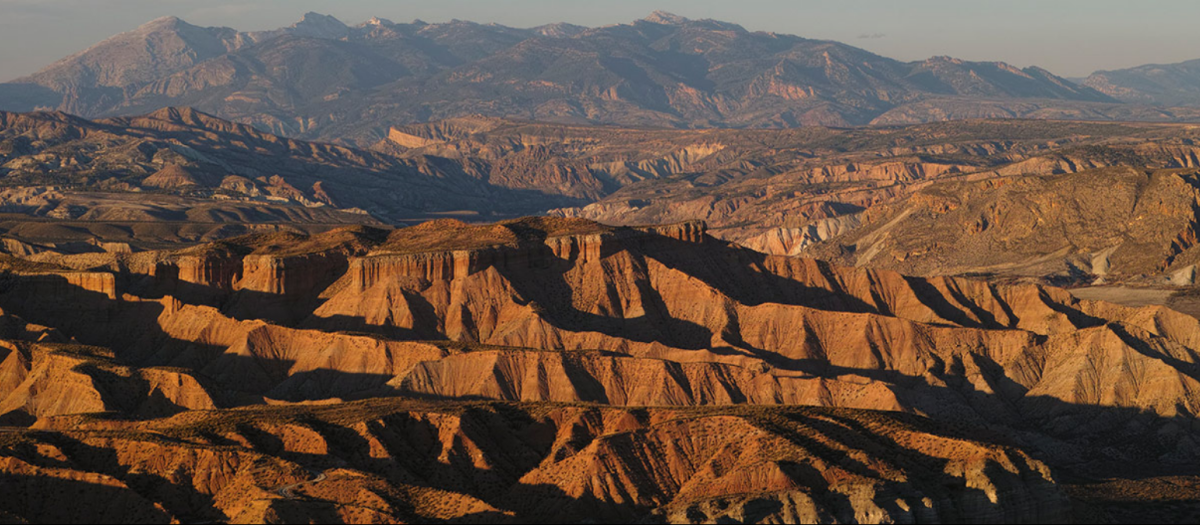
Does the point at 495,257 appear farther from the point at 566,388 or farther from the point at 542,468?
the point at 542,468

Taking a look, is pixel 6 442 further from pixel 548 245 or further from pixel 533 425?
pixel 548 245

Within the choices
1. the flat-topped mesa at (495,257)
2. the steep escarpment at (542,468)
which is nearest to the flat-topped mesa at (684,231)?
the flat-topped mesa at (495,257)

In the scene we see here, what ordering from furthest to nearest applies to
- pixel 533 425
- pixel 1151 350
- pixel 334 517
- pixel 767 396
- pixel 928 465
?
pixel 1151 350, pixel 767 396, pixel 533 425, pixel 928 465, pixel 334 517

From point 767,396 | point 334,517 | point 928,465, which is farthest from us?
point 767,396

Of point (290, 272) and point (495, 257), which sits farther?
point (290, 272)

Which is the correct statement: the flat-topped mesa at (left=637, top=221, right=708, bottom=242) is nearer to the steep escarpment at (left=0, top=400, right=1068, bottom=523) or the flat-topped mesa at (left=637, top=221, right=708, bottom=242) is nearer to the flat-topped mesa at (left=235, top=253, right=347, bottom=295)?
the flat-topped mesa at (left=235, top=253, right=347, bottom=295)

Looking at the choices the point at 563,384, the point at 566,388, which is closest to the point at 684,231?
the point at 563,384

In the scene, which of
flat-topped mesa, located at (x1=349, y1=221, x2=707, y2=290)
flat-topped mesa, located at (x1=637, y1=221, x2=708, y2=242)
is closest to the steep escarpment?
flat-topped mesa, located at (x1=349, y1=221, x2=707, y2=290)

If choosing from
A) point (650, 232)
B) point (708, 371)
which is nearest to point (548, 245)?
point (650, 232)
